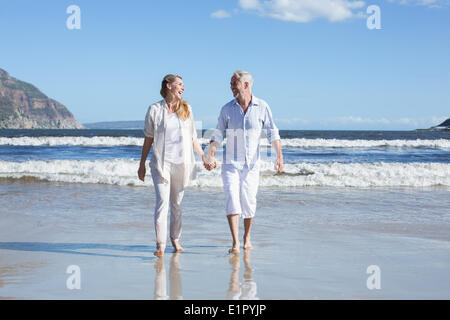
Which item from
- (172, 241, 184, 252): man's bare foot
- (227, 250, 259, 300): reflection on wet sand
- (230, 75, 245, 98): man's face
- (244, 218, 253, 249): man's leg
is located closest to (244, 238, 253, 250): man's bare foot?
(244, 218, 253, 249): man's leg

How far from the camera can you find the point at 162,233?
4.54m

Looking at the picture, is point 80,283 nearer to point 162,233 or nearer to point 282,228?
point 162,233

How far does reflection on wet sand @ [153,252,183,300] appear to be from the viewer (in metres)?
3.32

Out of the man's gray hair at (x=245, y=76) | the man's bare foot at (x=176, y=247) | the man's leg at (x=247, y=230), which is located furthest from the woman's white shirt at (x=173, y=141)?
the man's leg at (x=247, y=230)

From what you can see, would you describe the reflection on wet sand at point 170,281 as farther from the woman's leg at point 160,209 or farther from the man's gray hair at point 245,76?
the man's gray hair at point 245,76

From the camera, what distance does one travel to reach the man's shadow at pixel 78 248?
4.64 meters

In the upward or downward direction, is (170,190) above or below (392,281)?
above

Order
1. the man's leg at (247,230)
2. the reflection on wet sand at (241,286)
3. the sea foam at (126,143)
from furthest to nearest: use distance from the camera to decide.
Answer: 1. the sea foam at (126,143)
2. the man's leg at (247,230)
3. the reflection on wet sand at (241,286)

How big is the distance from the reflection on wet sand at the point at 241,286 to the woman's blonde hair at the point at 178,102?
59.7 inches

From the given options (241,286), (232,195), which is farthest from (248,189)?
(241,286)

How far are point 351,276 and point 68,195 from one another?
6.54m

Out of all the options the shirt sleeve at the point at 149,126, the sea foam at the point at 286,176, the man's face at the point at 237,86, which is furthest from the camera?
the sea foam at the point at 286,176

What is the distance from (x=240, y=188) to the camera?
4676 mm
